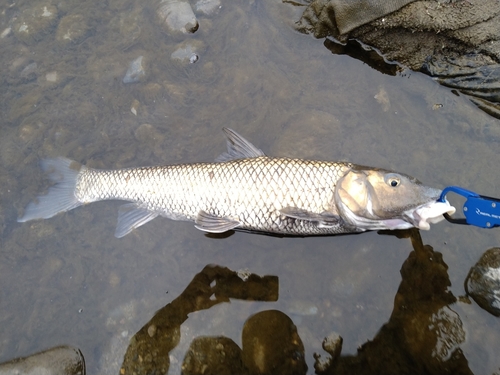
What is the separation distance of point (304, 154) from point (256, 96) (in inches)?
33.3

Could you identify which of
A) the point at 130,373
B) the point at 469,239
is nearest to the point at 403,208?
the point at 469,239

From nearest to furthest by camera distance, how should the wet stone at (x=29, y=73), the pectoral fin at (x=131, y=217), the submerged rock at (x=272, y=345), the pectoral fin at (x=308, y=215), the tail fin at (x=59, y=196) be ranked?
the pectoral fin at (x=308, y=215), the submerged rock at (x=272, y=345), the pectoral fin at (x=131, y=217), the tail fin at (x=59, y=196), the wet stone at (x=29, y=73)

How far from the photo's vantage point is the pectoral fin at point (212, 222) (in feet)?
9.59

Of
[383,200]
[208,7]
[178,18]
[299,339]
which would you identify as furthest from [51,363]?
[208,7]

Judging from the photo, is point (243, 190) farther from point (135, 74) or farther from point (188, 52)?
point (135, 74)

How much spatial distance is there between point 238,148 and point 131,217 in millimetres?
1201

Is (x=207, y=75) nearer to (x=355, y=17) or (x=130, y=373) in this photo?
(x=355, y=17)

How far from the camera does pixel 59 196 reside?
3336 mm

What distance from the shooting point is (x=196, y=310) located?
319 cm

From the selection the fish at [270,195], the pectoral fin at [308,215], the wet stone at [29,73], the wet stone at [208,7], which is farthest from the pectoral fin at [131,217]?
the wet stone at [208,7]

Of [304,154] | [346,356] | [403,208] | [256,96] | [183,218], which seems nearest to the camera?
[403,208]

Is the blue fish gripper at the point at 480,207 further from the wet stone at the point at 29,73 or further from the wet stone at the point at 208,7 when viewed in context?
the wet stone at the point at 29,73

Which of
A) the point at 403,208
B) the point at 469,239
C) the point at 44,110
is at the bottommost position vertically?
the point at 469,239

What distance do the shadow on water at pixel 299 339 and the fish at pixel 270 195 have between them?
0.57 meters
